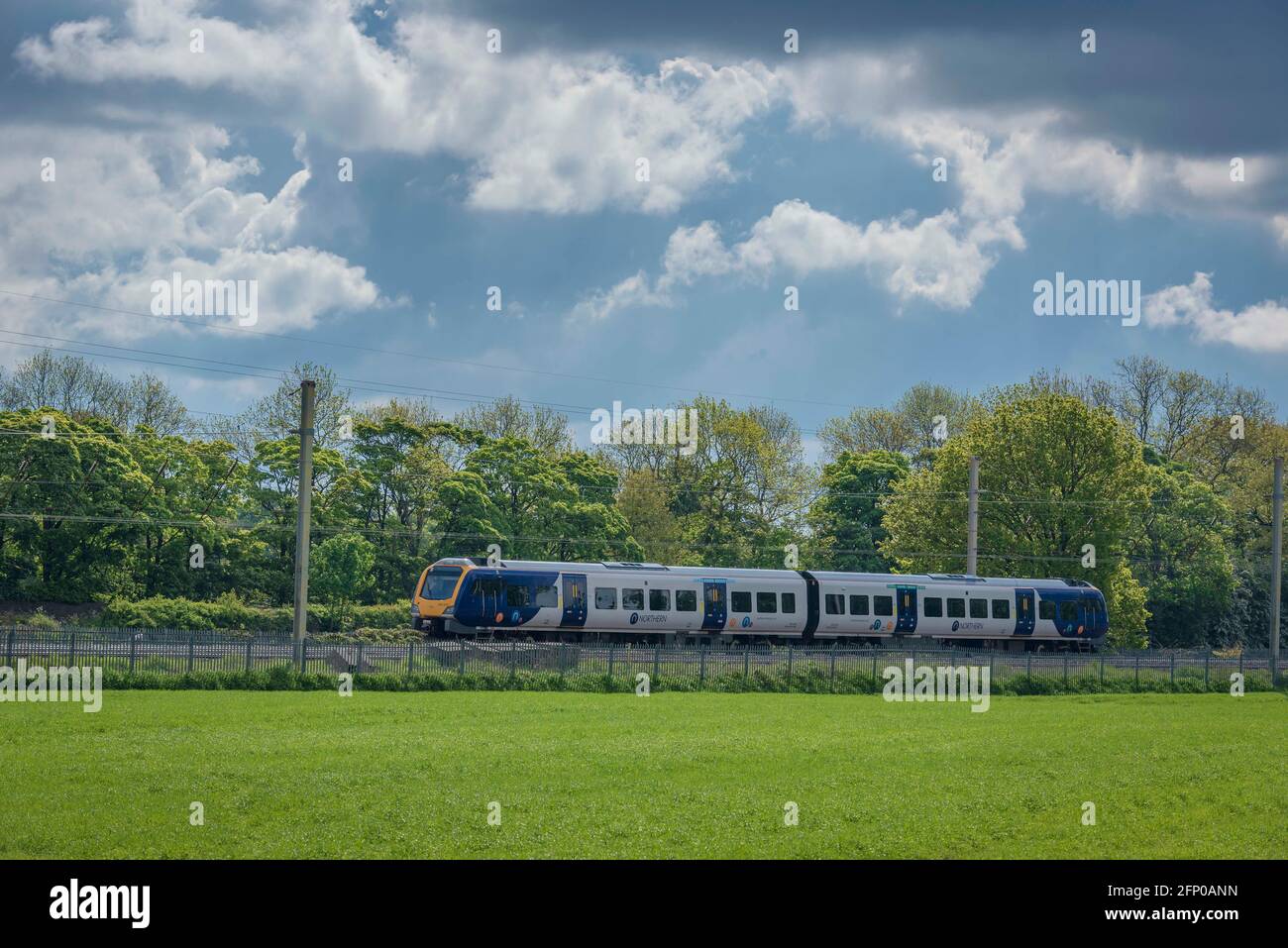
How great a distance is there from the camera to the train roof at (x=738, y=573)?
48188 millimetres

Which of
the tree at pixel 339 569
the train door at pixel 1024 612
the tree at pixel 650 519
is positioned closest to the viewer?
the train door at pixel 1024 612

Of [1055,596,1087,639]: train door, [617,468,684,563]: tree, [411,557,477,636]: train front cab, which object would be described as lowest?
[1055,596,1087,639]: train door

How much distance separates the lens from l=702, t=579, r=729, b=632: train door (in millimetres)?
50594

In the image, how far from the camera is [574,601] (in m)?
48.3

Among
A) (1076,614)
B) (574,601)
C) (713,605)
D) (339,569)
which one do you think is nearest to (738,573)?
(713,605)

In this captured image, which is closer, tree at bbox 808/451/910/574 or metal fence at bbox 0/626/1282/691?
metal fence at bbox 0/626/1282/691

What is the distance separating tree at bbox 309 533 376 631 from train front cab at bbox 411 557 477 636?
1299 cm

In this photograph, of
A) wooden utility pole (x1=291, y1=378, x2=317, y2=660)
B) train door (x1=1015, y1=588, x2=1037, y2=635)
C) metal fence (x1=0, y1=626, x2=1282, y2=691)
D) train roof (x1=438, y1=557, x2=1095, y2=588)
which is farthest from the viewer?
train door (x1=1015, y1=588, x2=1037, y2=635)

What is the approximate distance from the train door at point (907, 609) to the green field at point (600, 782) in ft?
65.8

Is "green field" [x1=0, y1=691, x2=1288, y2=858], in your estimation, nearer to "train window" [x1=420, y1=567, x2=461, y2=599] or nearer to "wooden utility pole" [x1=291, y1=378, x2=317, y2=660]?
"wooden utility pole" [x1=291, y1=378, x2=317, y2=660]

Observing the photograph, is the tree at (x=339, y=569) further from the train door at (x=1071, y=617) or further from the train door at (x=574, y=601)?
the train door at (x=1071, y=617)

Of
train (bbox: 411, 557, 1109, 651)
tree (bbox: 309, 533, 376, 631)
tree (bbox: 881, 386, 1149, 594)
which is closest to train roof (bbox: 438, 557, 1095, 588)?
train (bbox: 411, 557, 1109, 651)

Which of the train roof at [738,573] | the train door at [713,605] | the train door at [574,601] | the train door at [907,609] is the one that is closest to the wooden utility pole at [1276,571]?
the train roof at [738,573]
